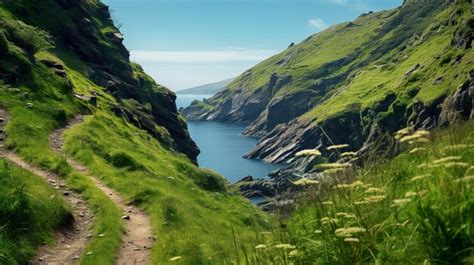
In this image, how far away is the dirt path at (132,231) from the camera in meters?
17.5

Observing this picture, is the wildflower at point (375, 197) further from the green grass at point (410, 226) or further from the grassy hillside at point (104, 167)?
the grassy hillside at point (104, 167)

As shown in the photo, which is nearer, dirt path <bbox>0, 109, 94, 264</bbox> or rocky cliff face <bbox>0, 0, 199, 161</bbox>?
dirt path <bbox>0, 109, 94, 264</bbox>

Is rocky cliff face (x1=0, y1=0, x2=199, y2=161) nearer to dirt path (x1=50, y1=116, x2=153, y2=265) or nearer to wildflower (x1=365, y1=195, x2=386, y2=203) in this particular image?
dirt path (x1=50, y1=116, x2=153, y2=265)

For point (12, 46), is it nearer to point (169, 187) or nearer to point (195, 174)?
point (195, 174)

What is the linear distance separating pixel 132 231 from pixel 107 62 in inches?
3474

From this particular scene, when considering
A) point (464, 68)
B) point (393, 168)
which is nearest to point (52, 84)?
point (393, 168)

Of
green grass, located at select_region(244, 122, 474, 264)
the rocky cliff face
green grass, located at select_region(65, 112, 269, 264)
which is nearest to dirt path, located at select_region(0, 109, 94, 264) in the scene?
green grass, located at select_region(65, 112, 269, 264)

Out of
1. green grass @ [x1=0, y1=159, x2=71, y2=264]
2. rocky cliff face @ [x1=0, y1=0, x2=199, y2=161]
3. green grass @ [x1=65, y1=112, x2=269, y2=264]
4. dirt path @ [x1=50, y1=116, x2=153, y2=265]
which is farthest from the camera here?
rocky cliff face @ [x1=0, y1=0, x2=199, y2=161]

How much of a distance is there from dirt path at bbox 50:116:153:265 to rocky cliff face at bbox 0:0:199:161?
39.5m

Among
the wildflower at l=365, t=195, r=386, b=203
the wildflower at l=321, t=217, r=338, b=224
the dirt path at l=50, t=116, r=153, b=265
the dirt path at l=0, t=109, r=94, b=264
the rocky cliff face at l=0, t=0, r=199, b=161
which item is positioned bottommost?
the dirt path at l=50, t=116, r=153, b=265

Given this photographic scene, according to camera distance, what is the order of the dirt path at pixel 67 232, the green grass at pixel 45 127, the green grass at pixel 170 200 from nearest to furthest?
the dirt path at pixel 67 232 → the green grass at pixel 170 200 → the green grass at pixel 45 127

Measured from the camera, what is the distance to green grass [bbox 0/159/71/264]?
14102 millimetres

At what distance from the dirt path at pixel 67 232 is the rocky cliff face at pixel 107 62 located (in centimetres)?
3993

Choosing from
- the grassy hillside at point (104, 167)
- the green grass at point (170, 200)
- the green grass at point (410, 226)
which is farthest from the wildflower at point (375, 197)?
the green grass at point (170, 200)
